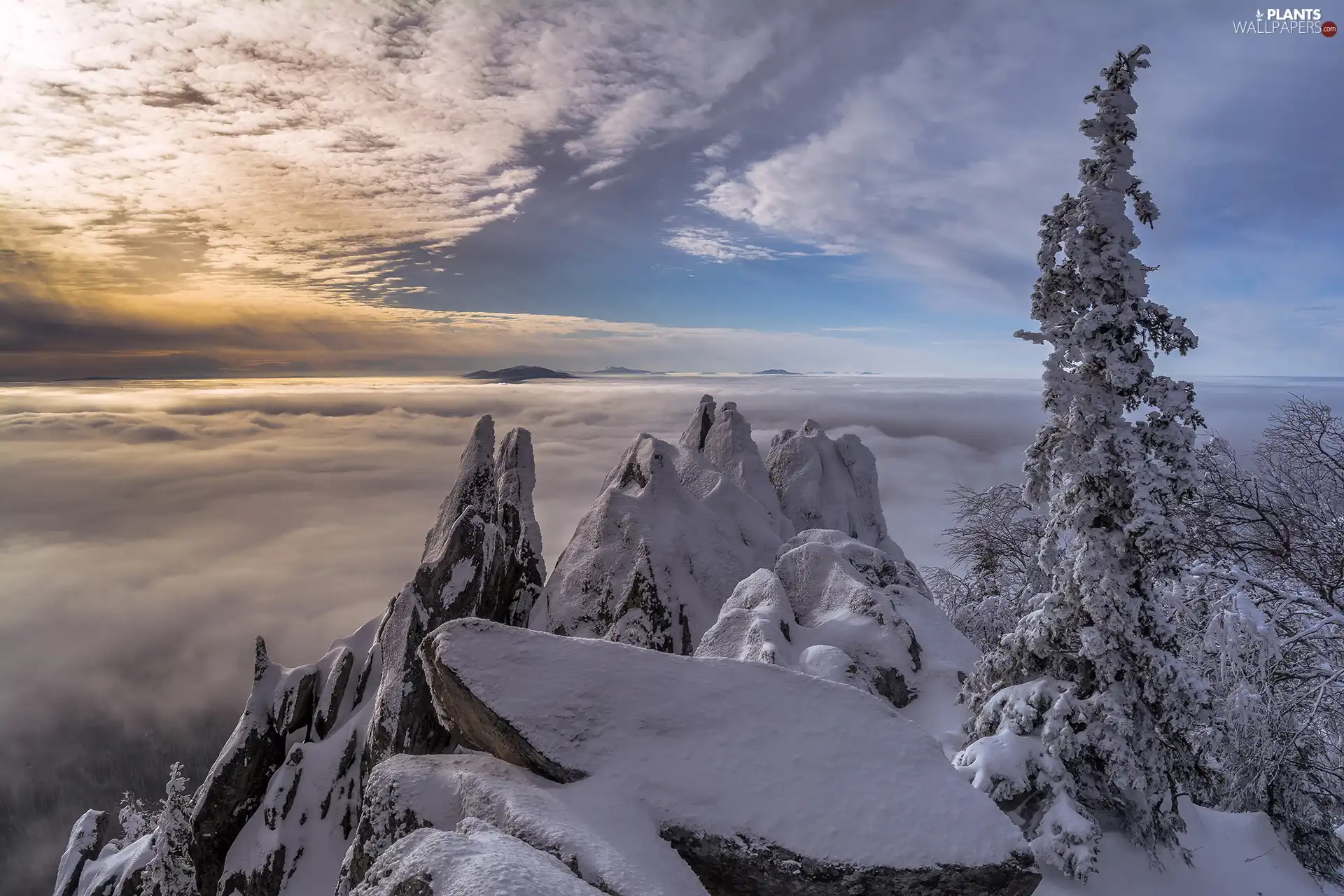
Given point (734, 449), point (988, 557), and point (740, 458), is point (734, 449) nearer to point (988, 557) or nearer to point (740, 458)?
point (740, 458)

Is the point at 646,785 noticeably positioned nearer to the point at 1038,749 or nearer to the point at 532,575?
the point at 1038,749

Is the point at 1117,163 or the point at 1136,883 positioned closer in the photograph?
the point at 1136,883

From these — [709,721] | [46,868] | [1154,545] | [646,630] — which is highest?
[1154,545]

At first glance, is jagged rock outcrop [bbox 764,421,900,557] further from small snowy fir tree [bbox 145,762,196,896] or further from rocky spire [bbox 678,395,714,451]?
small snowy fir tree [bbox 145,762,196,896]

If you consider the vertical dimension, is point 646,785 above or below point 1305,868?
above

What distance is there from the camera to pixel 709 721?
685 cm

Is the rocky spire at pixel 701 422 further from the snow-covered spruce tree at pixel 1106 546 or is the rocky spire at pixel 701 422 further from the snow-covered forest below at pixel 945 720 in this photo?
the snow-covered spruce tree at pixel 1106 546

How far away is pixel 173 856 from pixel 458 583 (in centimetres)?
1095

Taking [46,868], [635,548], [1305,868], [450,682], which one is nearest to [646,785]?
[450,682]

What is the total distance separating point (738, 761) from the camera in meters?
6.44

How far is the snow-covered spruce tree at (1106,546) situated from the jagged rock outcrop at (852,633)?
416 cm

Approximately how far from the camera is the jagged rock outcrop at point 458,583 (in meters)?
17.9

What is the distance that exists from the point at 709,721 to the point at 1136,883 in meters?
7.52

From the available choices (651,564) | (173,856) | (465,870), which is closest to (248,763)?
(173,856)
